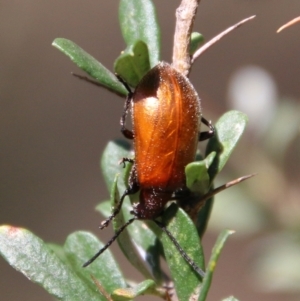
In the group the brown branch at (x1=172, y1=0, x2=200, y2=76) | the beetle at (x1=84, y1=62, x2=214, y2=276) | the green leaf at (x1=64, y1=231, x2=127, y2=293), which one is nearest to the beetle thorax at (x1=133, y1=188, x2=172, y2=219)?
the beetle at (x1=84, y1=62, x2=214, y2=276)

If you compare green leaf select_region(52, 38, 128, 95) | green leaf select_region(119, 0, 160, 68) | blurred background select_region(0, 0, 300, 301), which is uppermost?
green leaf select_region(119, 0, 160, 68)

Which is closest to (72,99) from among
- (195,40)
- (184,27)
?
(195,40)

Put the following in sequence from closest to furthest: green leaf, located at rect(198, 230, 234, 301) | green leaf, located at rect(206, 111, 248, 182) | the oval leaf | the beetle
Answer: green leaf, located at rect(198, 230, 234, 301) < green leaf, located at rect(206, 111, 248, 182) < the beetle < the oval leaf

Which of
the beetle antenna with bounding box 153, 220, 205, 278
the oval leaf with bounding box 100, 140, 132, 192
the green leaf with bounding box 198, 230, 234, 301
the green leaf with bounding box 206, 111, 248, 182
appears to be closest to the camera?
the green leaf with bounding box 198, 230, 234, 301

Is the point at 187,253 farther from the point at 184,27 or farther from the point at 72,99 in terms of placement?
the point at 72,99

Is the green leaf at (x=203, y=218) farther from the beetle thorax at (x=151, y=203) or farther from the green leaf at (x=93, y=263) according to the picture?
the green leaf at (x=93, y=263)

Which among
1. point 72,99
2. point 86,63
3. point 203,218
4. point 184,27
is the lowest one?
point 72,99

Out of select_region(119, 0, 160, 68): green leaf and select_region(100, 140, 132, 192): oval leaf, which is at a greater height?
select_region(119, 0, 160, 68): green leaf

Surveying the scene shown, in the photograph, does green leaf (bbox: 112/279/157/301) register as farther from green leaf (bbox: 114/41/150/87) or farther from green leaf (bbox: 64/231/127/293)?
green leaf (bbox: 114/41/150/87)
